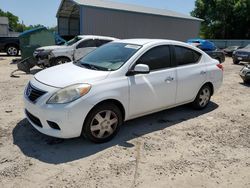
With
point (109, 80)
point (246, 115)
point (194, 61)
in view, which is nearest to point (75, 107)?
point (109, 80)

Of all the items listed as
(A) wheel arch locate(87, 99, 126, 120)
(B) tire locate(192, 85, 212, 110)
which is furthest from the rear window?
(A) wheel arch locate(87, 99, 126, 120)

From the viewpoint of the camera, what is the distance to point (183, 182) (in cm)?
331

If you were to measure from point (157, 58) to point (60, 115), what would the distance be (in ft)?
7.16

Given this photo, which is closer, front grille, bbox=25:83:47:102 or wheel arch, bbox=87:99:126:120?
front grille, bbox=25:83:47:102

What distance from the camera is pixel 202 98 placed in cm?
604

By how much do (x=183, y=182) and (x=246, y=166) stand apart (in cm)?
111

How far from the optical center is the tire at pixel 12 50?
60.6ft

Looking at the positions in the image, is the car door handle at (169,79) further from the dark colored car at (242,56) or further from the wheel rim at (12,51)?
the wheel rim at (12,51)

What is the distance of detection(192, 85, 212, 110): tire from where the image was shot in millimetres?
5922

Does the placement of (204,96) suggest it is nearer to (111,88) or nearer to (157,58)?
(157,58)

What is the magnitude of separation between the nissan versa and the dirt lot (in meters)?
0.33

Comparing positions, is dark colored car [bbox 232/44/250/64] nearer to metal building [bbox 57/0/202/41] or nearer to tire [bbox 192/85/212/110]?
metal building [bbox 57/0/202/41]

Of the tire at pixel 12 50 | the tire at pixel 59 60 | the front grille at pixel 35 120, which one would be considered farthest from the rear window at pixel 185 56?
the tire at pixel 12 50

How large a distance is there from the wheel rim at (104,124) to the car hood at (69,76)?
0.56 meters
